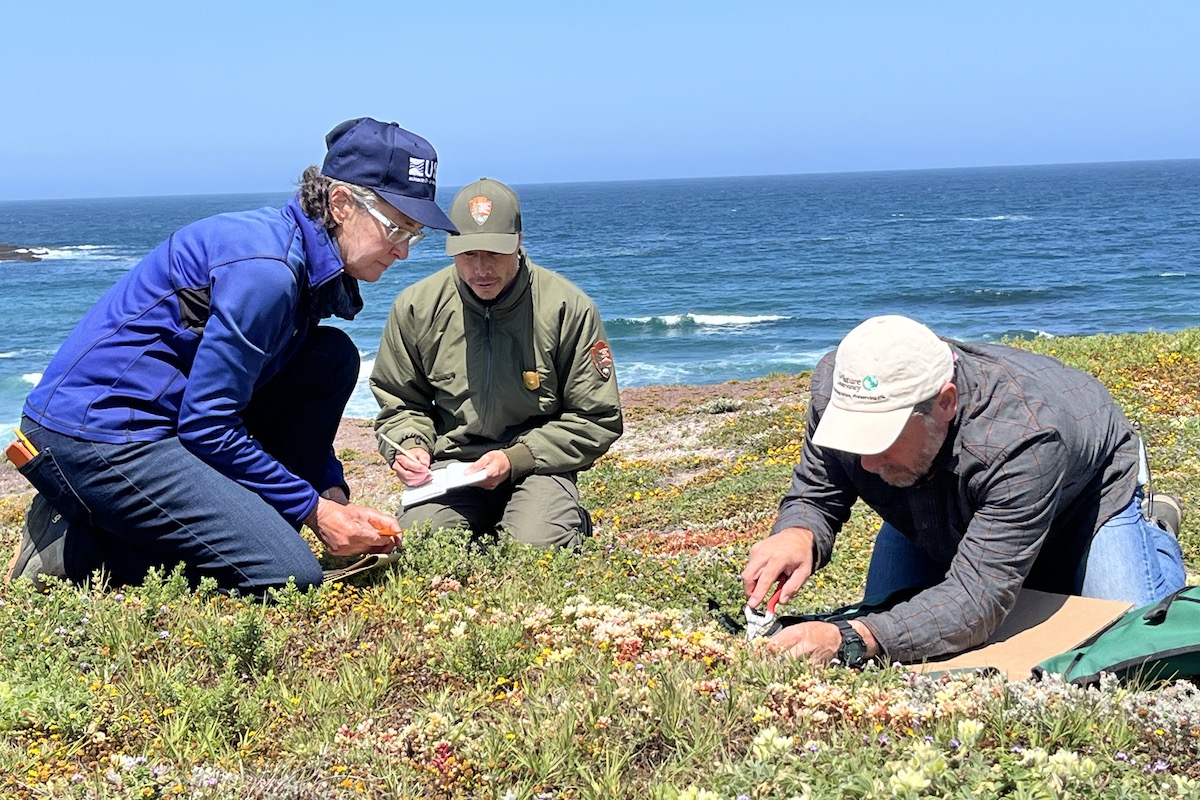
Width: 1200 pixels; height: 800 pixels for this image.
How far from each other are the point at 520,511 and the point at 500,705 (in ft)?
8.71

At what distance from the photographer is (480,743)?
3.30 m

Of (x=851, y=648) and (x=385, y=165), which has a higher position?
(x=385, y=165)

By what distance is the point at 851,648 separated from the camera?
3.95 metres

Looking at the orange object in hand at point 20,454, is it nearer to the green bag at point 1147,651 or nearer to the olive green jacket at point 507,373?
the olive green jacket at point 507,373

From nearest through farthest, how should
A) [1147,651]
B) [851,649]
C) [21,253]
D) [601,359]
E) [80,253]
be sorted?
[1147,651]
[851,649]
[601,359]
[21,253]
[80,253]

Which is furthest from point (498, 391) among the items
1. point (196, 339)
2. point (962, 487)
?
point (962, 487)

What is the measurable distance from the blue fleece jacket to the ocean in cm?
2196

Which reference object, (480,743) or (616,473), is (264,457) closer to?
(480,743)

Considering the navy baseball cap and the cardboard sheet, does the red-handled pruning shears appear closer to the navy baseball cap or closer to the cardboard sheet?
the cardboard sheet

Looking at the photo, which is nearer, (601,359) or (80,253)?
(601,359)

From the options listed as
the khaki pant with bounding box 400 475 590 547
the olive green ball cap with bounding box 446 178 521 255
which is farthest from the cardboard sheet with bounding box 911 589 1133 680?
the olive green ball cap with bounding box 446 178 521 255

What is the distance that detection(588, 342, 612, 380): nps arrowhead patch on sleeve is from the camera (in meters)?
6.38

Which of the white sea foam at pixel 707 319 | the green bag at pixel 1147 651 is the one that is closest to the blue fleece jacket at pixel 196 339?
the green bag at pixel 1147 651

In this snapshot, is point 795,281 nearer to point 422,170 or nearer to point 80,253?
point 422,170
